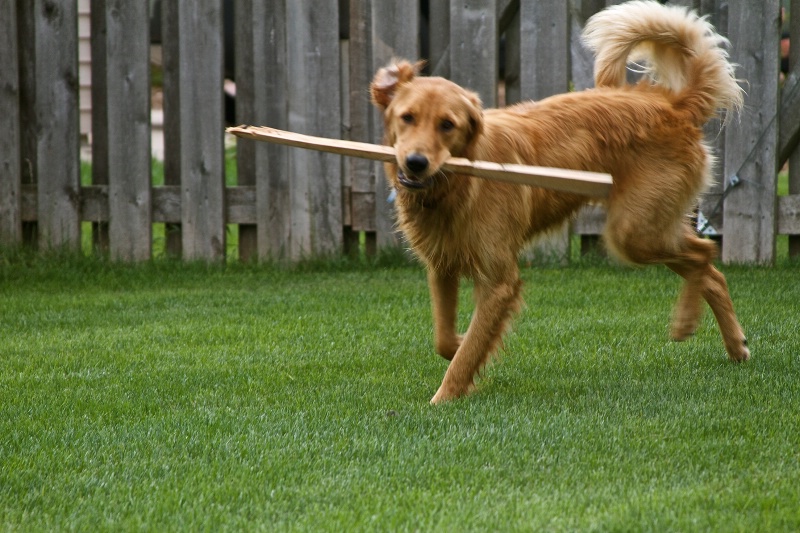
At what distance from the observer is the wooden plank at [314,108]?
703cm

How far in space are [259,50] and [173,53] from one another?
24.7 inches

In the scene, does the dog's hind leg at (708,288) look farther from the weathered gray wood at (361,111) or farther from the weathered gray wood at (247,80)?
the weathered gray wood at (247,80)

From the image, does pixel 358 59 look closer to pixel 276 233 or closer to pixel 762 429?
pixel 276 233

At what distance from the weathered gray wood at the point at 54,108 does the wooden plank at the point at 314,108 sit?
→ 1505 millimetres

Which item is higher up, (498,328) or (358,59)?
(358,59)

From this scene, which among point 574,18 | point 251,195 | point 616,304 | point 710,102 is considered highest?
point 574,18

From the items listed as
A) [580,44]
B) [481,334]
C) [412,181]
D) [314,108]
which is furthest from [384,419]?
[580,44]

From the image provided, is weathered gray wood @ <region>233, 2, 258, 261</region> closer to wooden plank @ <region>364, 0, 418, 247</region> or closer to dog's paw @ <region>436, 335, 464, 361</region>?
wooden plank @ <region>364, 0, 418, 247</region>

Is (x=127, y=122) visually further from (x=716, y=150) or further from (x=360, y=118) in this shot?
(x=716, y=150)

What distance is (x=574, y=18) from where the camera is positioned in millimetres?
6918

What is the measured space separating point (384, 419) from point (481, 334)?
2.09ft

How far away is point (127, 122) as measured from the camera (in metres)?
7.15

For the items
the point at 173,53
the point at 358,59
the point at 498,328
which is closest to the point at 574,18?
the point at 358,59

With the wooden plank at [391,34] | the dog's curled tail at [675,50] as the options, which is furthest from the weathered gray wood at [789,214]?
the wooden plank at [391,34]
